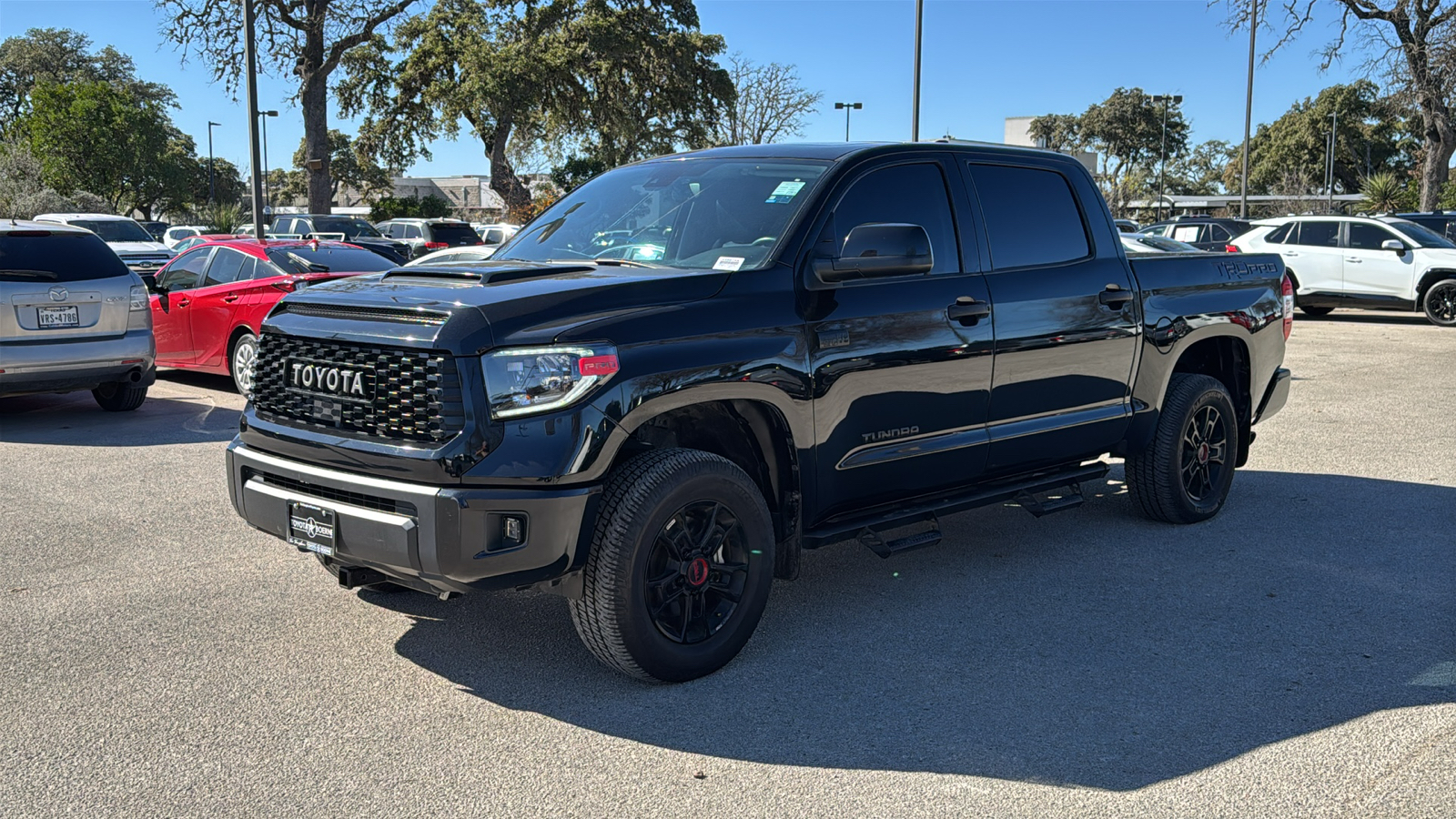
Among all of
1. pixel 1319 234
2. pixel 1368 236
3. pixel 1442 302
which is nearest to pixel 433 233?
pixel 1319 234

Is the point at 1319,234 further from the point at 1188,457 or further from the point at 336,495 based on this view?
the point at 336,495

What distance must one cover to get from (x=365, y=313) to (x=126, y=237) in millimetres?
22977

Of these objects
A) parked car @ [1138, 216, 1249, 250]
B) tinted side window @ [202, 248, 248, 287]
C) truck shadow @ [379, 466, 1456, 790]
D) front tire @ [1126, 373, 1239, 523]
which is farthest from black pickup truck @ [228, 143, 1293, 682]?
parked car @ [1138, 216, 1249, 250]

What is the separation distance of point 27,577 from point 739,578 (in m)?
3.36

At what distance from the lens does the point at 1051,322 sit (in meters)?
5.61

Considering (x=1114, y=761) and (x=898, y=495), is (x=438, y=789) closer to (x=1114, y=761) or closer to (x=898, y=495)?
(x=1114, y=761)

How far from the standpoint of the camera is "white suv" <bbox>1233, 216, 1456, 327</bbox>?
19.3 metres

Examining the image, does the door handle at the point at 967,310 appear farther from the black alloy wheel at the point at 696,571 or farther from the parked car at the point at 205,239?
the parked car at the point at 205,239

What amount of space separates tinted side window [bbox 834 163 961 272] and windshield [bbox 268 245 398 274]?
770 centimetres

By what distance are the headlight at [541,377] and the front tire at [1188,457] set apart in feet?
11.8

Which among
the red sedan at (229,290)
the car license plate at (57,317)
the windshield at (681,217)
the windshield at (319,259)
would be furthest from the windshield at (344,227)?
Result: the windshield at (681,217)

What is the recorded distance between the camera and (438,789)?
352cm

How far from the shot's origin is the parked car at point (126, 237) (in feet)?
68.1

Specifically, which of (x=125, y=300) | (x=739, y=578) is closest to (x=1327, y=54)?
(x=125, y=300)
